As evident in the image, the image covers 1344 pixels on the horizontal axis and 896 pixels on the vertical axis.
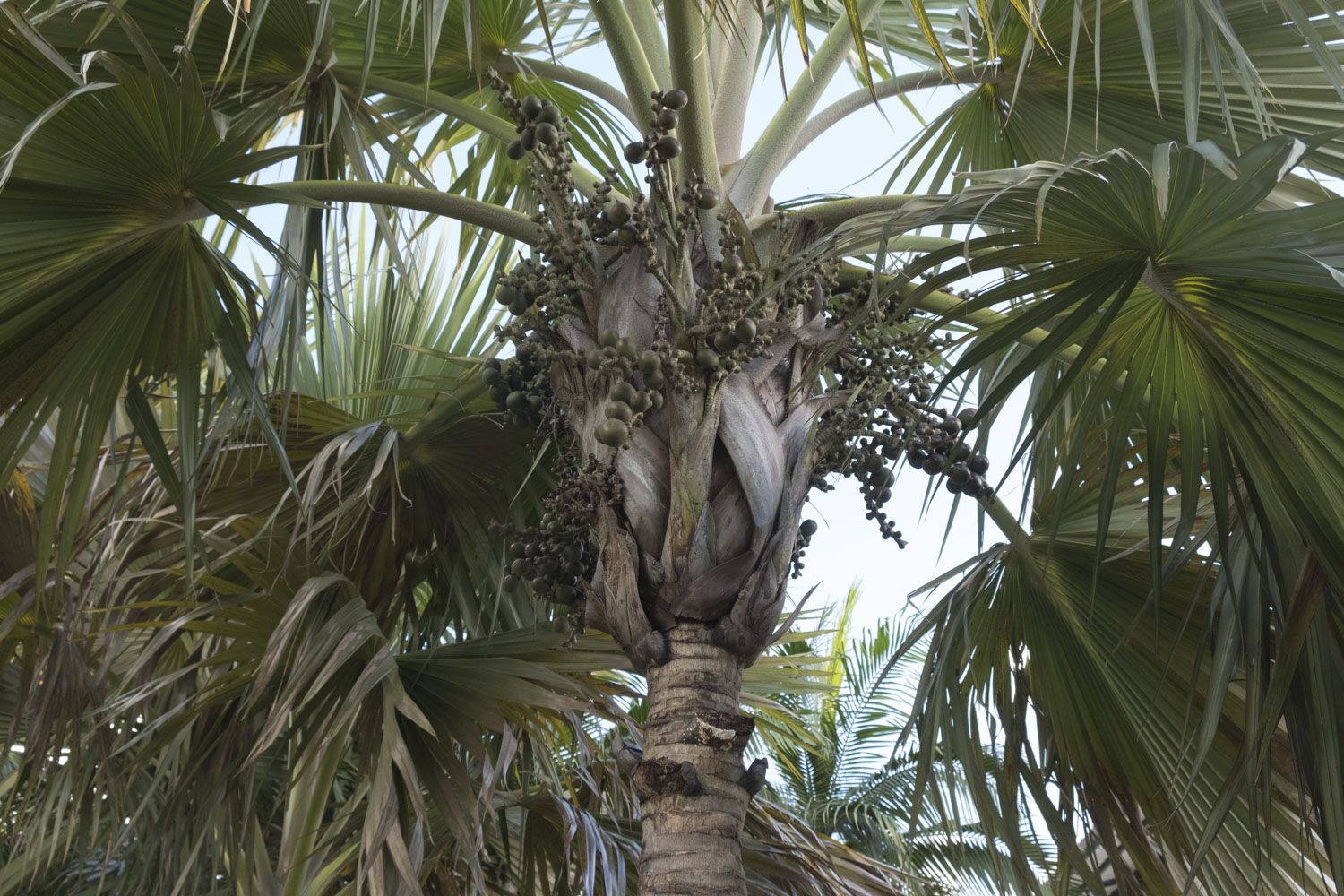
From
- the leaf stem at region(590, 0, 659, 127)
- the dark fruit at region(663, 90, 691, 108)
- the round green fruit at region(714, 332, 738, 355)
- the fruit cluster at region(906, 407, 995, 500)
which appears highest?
the leaf stem at region(590, 0, 659, 127)

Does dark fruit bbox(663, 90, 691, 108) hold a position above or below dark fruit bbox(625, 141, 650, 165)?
above

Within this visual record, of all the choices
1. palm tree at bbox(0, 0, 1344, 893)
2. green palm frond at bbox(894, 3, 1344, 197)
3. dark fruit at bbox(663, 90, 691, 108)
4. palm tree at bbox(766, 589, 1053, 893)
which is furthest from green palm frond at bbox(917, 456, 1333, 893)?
palm tree at bbox(766, 589, 1053, 893)

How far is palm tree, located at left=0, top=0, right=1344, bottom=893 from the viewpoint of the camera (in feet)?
6.95

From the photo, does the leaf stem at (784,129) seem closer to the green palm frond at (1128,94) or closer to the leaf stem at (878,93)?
the leaf stem at (878,93)

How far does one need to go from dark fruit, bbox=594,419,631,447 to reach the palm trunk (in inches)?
15.6

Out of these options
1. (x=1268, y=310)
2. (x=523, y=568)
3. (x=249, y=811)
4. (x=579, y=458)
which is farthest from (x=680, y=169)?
(x=249, y=811)

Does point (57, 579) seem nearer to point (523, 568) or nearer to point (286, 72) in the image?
point (523, 568)

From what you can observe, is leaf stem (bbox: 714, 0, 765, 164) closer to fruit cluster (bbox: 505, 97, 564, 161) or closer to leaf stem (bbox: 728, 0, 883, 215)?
leaf stem (bbox: 728, 0, 883, 215)

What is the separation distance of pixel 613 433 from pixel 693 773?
2.12 ft

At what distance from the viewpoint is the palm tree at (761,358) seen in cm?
212

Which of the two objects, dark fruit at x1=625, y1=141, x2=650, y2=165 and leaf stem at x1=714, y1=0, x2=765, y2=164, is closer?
dark fruit at x1=625, y1=141, x2=650, y2=165

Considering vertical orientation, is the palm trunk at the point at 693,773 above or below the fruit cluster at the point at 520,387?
below

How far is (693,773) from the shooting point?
225 centimetres

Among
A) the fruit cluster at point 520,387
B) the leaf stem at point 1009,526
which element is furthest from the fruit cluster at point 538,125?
the leaf stem at point 1009,526
